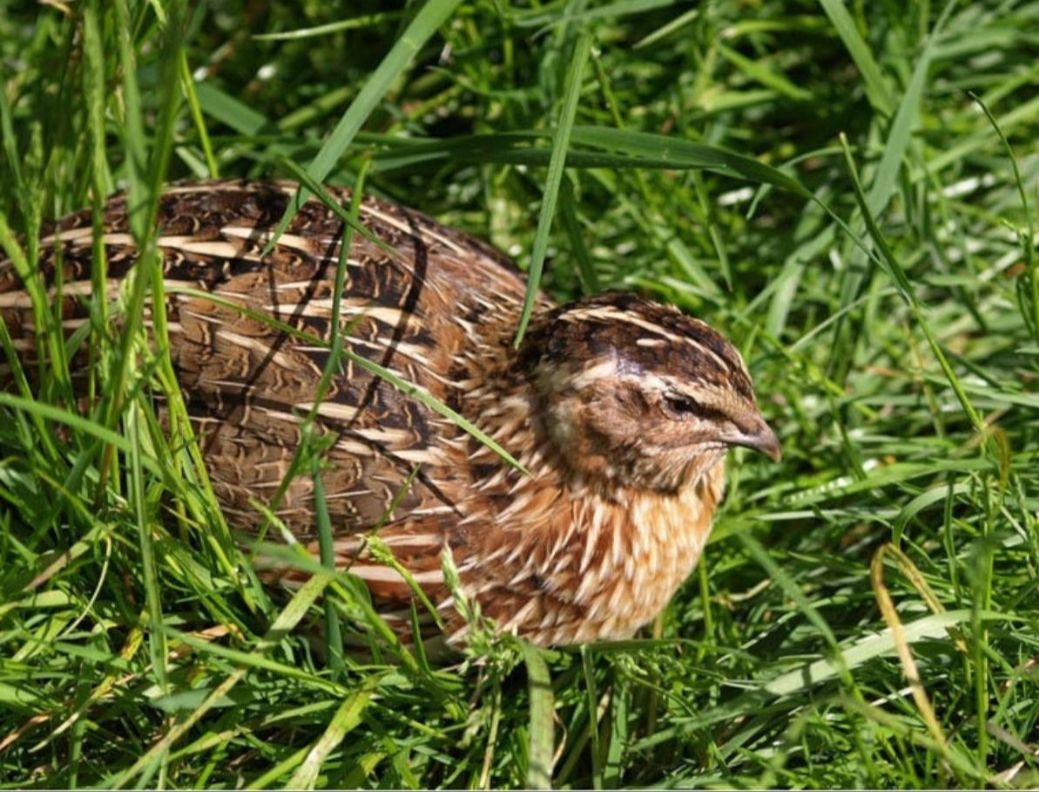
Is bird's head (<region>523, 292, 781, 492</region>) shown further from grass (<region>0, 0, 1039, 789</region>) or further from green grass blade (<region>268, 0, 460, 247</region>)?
green grass blade (<region>268, 0, 460, 247</region>)

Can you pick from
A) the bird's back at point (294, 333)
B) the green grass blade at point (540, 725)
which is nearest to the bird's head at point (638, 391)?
the bird's back at point (294, 333)

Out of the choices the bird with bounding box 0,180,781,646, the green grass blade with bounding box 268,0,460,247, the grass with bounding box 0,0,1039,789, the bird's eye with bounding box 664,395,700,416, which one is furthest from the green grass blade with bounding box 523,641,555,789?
the green grass blade with bounding box 268,0,460,247

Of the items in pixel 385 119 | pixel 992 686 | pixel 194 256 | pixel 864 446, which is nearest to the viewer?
pixel 992 686

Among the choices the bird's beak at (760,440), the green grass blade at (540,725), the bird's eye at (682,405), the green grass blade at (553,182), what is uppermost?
the green grass blade at (553,182)

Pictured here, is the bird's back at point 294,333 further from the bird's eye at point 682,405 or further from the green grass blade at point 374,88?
the bird's eye at point 682,405

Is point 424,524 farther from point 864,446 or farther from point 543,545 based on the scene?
point 864,446

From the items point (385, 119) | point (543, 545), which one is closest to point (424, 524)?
point (543, 545)
